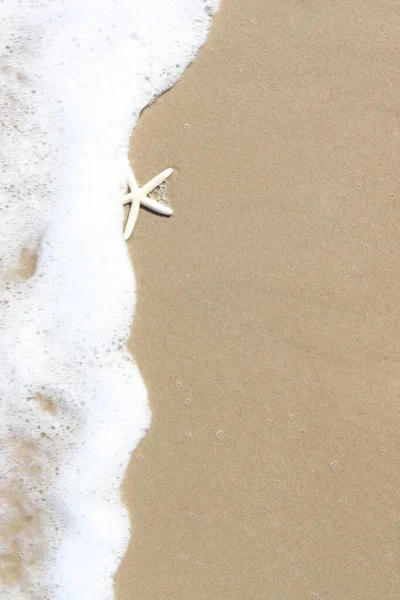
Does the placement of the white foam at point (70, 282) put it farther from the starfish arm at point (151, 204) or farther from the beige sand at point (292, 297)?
the beige sand at point (292, 297)

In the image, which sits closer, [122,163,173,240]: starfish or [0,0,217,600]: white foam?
[122,163,173,240]: starfish

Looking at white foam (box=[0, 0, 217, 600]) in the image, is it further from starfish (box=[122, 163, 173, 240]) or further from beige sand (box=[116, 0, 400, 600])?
beige sand (box=[116, 0, 400, 600])

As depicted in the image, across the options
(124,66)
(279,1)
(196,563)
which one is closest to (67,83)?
(124,66)

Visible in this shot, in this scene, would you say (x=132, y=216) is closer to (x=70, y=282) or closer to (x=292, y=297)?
(x=70, y=282)

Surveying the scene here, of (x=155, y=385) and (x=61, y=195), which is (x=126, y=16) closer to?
(x=61, y=195)

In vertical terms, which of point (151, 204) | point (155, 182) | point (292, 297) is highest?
point (155, 182)

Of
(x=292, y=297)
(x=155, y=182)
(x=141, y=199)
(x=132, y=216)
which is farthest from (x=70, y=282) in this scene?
(x=292, y=297)

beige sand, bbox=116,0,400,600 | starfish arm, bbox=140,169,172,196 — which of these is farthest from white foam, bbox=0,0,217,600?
beige sand, bbox=116,0,400,600
